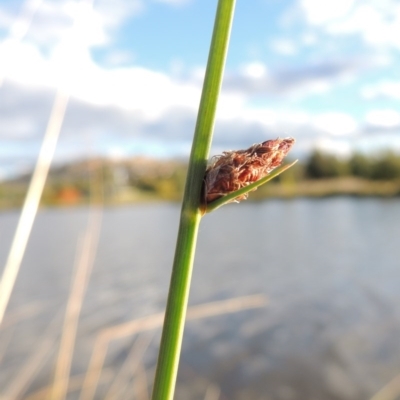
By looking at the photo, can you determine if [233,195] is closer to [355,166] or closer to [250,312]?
[250,312]

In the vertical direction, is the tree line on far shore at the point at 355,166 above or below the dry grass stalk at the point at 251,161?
above

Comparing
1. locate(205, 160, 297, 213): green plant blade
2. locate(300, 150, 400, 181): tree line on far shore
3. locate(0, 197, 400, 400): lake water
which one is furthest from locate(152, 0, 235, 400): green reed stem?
locate(300, 150, 400, 181): tree line on far shore

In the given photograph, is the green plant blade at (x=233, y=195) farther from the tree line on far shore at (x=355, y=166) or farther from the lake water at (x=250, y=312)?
the tree line on far shore at (x=355, y=166)

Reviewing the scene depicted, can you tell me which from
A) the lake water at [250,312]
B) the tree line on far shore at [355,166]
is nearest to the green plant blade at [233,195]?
the lake water at [250,312]

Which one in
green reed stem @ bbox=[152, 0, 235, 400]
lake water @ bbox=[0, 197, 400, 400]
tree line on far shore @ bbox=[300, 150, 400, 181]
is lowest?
lake water @ bbox=[0, 197, 400, 400]

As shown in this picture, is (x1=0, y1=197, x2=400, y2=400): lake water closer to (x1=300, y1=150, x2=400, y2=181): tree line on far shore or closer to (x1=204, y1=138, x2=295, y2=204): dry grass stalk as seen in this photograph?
(x1=204, y1=138, x2=295, y2=204): dry grass stalk

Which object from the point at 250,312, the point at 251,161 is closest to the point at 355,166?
the point at 250,312
